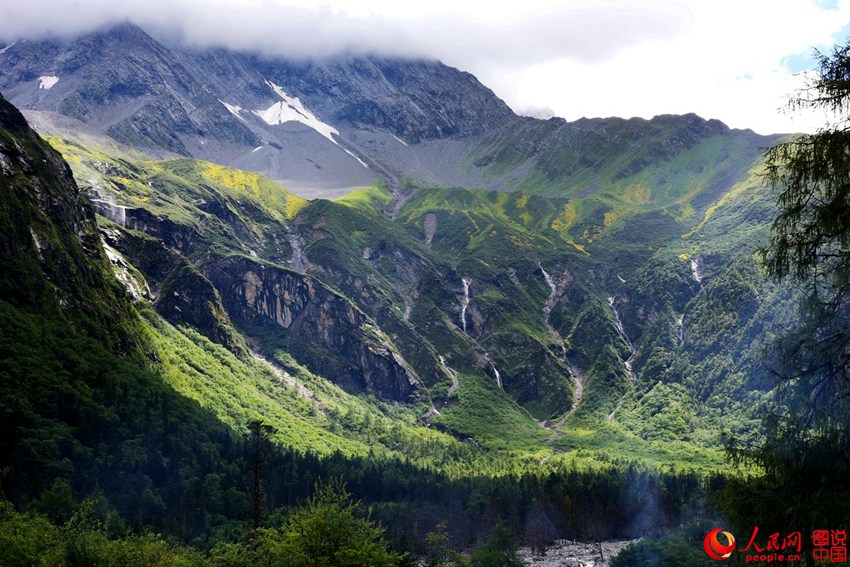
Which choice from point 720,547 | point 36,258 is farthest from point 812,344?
point 36,258

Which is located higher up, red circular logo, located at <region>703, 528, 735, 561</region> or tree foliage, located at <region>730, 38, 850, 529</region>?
tree foliage, located at <region>730, 38, 850, 529</region>

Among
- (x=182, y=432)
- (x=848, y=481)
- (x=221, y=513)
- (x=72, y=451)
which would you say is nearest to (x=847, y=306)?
(x=848, y=481)

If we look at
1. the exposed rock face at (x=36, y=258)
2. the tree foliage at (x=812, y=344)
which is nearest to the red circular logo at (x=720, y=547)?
the tree foliage at (x=812, y=344)

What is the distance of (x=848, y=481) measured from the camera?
15.4m

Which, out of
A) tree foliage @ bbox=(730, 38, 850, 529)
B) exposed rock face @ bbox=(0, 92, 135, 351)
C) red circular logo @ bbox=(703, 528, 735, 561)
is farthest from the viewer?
exposed rock face @ bbox=(0, 92, 135, 351)

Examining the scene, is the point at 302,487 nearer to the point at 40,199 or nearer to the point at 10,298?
the point at 10,298

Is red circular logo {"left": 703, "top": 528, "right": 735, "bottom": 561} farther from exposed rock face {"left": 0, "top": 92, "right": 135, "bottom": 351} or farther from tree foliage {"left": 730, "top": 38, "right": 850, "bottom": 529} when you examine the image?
exposed rock face {"left": 0, "top": 92, "right": 135, "bottom": 351}

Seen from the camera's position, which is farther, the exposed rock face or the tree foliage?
the exposed rock face

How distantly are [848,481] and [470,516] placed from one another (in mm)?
155694

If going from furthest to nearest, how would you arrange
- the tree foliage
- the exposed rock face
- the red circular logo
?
the exposed rock face
the red circular logo
the tree foliage

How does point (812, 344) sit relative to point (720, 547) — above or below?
above

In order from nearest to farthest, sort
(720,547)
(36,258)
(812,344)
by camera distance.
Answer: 1. (812,344)
2. (720,547)
3. (36,258)

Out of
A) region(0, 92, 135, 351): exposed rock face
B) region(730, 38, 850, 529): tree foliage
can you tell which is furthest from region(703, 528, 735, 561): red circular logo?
region(0, 92, 135, 351): exposed rock face

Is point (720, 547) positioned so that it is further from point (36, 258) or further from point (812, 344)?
point (36, 258)
